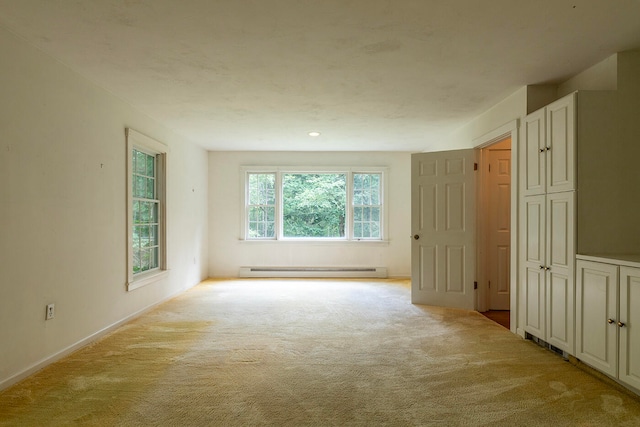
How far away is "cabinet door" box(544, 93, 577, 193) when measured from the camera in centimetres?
306

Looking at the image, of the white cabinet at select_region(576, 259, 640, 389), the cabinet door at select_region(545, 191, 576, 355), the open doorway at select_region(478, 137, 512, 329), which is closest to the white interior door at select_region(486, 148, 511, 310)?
the open doorway at select_region(478, 137, 512, 329)

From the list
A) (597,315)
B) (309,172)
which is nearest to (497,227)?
(597,315)

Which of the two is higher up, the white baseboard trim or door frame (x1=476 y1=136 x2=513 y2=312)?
door frame (x1=476 y1=136 x2=513 y2=312)

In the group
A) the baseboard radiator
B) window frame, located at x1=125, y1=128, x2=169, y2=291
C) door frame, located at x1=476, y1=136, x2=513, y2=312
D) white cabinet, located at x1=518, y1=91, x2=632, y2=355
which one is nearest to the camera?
white cabinet, located at x1=518, y1=91, x2=632, y2=355

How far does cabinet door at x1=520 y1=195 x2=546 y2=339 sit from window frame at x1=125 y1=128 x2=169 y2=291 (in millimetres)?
4159

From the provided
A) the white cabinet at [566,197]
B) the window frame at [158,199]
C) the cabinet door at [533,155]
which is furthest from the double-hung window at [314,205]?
the white cabinet at [566,197]

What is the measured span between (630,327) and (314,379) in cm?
212

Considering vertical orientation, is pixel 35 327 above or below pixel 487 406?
above

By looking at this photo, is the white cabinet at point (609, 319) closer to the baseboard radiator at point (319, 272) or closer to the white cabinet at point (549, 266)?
the white cabinet at point (549, 266)

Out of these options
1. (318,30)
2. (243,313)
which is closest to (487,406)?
(318,30)

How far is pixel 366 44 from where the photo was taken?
286cm

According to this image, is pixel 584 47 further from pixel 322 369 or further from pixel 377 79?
pixel 322 369

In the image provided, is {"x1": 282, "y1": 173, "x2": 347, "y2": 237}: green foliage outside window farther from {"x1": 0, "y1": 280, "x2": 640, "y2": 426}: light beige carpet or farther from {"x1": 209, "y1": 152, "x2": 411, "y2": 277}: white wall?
{"x1": 0, "y1": 280, "x2": 640, "y2": 426}: light beige carpet

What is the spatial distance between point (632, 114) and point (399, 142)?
12.6ft
